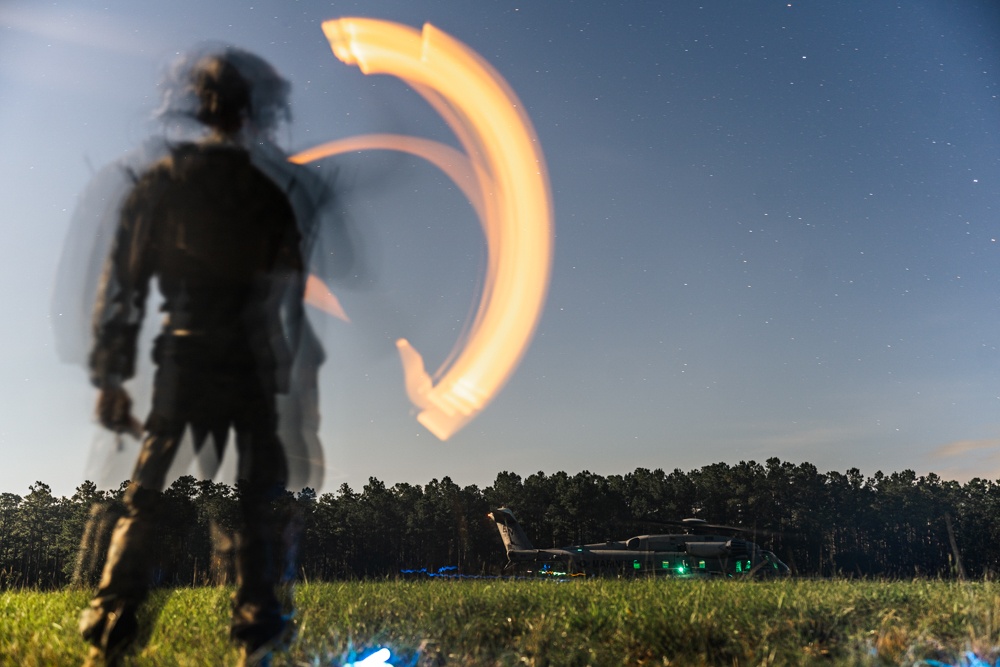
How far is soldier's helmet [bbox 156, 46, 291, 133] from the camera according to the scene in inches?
136

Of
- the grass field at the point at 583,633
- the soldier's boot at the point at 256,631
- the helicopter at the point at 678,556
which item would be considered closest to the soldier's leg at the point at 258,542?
the soldier's boot at the point at 256,631

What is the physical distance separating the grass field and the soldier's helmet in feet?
7.68

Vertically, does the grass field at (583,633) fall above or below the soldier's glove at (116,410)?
below

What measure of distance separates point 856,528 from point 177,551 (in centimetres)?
9117

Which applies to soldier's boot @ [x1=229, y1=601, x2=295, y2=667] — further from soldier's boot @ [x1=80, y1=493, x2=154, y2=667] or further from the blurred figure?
soldier's boot @ [x1=80, y1=493, x2=154, y2=667]

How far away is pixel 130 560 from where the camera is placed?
319 cm

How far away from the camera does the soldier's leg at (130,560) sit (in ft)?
10.4

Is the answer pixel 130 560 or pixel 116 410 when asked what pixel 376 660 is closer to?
pixel 130 560

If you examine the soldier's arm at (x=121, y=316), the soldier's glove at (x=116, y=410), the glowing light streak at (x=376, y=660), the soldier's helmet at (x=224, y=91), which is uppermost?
the soldier's helmet at (x=224, y=91)

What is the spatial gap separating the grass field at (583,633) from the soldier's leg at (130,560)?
7.4 inches

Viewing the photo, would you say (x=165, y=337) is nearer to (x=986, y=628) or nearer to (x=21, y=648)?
(x=21, y=648)

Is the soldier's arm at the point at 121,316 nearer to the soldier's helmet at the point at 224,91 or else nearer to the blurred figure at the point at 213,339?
the blurred figure at the point at 213,339

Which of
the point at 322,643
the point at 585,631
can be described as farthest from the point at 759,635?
the point at 322,643

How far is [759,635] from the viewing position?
4215 millimetres
